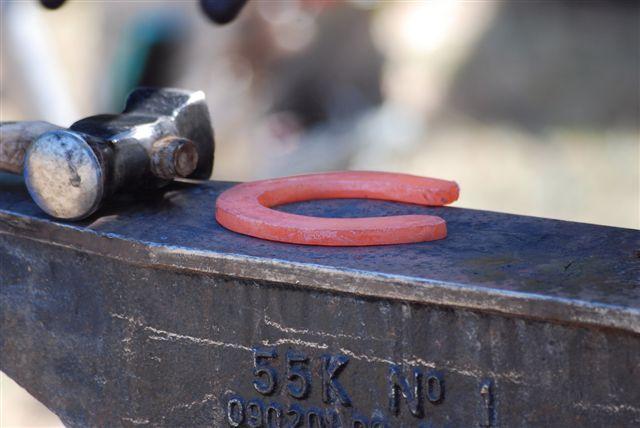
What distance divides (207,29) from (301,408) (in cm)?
320

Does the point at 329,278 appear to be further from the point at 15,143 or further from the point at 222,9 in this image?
the point at 15,143

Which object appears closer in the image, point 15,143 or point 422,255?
point 422,255

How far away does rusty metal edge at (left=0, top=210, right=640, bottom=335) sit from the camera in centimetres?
129

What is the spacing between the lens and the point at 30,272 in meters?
1.81

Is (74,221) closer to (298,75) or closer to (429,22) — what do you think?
(298,75)

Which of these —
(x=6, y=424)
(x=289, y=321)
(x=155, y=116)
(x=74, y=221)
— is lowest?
(x=6, y=424)

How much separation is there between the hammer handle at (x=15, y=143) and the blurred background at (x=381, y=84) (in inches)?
94.1

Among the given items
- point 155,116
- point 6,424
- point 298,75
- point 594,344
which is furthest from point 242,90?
point 594,344

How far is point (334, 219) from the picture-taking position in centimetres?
165

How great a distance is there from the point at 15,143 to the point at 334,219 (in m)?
0.65

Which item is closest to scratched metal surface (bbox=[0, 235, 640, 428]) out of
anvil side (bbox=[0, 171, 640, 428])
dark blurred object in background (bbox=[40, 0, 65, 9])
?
anvil side (bbox=[0, 171, 640, 428])

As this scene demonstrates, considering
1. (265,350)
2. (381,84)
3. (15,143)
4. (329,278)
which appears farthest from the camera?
(381,84)

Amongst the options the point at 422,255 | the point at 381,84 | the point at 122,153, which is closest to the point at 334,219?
the point at 422,255

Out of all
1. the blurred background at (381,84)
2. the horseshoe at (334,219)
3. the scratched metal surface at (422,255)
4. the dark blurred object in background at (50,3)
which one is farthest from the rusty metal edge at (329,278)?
the blurred background at (381,84)
